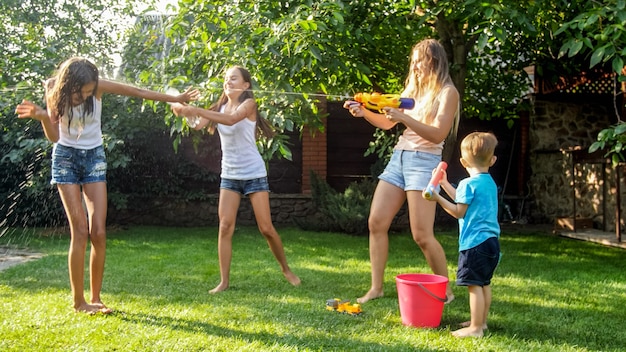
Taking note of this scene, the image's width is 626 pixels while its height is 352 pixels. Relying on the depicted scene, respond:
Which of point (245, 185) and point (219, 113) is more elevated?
point (219, 113)

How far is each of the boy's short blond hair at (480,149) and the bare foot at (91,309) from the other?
7.24ft

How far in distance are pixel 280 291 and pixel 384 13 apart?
370 centimetres

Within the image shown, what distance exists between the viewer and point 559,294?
4832 millimetres

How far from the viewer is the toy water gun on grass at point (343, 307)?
12.6ft

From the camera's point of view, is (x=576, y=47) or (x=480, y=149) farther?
(x=576, y=47)

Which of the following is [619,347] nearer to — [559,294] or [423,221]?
[423,221]

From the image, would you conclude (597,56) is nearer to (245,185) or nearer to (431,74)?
(431,74)

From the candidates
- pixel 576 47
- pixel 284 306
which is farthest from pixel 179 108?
pixel 576 47

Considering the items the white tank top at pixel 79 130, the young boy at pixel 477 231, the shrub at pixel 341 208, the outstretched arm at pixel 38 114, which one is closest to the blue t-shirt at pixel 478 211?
the young boy at pixel 477 231

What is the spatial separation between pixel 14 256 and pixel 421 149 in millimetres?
4591

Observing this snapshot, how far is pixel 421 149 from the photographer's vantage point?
403 cm

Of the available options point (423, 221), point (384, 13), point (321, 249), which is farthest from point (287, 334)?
point (384, 13)

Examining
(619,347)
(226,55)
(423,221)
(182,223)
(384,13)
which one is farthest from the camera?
(182,223)

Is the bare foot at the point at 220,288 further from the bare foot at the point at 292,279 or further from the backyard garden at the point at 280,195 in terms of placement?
the bare foot at the point at 292,279
